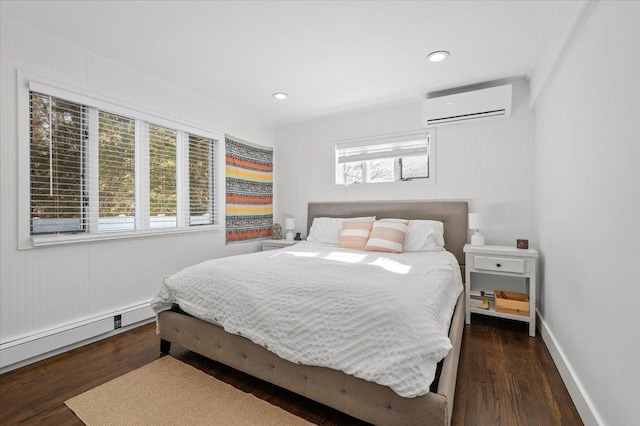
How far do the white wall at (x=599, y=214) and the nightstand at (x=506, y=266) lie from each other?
0.35 metres

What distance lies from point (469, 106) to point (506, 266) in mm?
1656

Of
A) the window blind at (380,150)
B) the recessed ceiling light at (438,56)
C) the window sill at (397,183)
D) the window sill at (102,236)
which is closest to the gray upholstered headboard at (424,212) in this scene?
the window sill at (397,183)

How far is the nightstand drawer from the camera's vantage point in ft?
8.37

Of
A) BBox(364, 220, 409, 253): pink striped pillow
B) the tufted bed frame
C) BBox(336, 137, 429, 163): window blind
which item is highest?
BBox(336, 137, 429, 163): window blind

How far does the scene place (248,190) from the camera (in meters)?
4.03

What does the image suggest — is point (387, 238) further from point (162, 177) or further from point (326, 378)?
point (162, 177)

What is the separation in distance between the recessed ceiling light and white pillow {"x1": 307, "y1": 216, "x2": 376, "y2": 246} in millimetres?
1747

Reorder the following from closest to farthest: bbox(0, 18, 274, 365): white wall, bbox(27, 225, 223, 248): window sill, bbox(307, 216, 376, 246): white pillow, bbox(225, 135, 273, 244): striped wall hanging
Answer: bbox(0, 18, 274, 365): white wall < bbox(27, 225, 223, 248): window sill < bbox(307, 216, 376, 246): white pillow < bbox(225, 135, 273, 244): striped wall hanging

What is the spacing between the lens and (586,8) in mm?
1479

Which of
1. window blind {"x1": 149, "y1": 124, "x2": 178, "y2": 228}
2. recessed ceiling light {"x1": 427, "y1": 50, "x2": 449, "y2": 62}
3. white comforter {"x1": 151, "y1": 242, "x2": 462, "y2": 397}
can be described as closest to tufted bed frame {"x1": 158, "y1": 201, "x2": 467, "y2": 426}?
white comforter {"x1": 151, "y1": 242, "x2": 462, "y2": 397}

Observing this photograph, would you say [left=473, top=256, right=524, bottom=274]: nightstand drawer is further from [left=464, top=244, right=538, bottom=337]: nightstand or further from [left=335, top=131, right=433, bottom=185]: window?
[left=335, top=131, right=433, bottom=185]: window

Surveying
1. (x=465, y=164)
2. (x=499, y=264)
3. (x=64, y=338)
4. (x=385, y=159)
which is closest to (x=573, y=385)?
(x=499, y=264)

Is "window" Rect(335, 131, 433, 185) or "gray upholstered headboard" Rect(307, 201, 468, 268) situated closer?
"gray upholstered headboard" Rect(307, 201, 468, 268)

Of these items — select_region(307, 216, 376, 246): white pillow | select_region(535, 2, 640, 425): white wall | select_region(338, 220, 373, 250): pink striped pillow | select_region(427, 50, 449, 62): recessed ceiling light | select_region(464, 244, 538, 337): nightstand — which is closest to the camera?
select_region(535, 2, 640, 425): white wall
